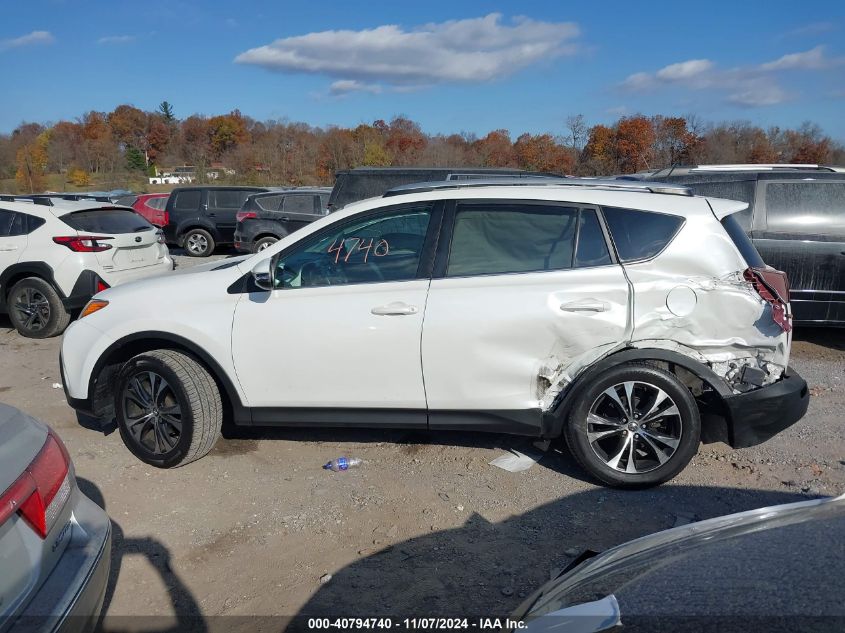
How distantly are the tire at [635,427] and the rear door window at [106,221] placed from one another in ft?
22.0

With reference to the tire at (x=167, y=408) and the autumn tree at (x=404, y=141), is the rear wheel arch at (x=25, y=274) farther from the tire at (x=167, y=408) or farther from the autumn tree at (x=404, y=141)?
the autumn tree at (x=404, y=141)

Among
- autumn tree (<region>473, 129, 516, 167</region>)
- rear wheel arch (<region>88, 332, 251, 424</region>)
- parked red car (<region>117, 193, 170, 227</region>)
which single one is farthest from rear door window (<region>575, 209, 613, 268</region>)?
autumn tree (<region>473, 129, 516, 167</region>)

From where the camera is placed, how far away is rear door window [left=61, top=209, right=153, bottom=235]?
814 cm

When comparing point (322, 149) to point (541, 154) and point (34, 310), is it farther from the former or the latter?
point (34, 310)

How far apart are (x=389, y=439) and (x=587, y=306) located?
180 centimetres

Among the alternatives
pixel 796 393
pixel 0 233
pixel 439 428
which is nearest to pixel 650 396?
pixel 796 393

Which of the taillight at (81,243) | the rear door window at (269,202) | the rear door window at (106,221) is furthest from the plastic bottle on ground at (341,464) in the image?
the rear door window at (269,202)

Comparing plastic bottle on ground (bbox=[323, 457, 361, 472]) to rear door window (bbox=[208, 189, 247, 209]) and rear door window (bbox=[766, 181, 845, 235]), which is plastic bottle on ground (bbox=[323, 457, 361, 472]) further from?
rear door window (bbox=[208, 189, 247, 209])

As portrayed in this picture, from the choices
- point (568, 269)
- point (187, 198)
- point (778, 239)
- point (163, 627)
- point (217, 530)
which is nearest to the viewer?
point (163, 627)

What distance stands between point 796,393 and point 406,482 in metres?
2.35

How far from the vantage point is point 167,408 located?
428cm

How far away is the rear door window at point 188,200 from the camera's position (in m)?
17.2

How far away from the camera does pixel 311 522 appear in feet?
12.2

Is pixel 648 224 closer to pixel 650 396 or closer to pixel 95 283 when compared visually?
pixel 650 396
